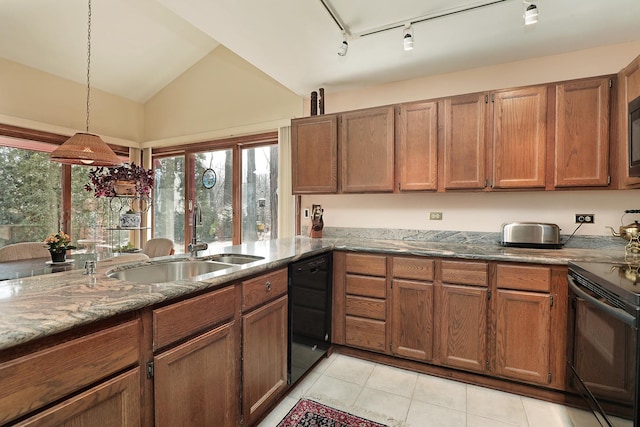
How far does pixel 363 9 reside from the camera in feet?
6.86

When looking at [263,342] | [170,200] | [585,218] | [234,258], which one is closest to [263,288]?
[263,342]

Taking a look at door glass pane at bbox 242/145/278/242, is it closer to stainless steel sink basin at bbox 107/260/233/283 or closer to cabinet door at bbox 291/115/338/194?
cabinet door at bbox 291/115/338/194

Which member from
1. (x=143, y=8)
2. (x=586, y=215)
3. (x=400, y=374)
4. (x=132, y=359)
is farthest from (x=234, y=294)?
(x=143, y=8)

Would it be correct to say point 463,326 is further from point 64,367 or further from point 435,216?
point 64,367

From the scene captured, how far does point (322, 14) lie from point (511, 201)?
7.32ft

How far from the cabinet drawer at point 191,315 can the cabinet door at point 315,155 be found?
5.88 feet

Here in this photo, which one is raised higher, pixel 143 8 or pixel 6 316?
pixel 143 8

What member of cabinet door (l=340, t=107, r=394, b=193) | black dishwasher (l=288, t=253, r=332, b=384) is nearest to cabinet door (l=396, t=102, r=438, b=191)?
cabinet door (l=340, t=107, r=394, b=193)

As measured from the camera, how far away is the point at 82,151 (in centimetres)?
238

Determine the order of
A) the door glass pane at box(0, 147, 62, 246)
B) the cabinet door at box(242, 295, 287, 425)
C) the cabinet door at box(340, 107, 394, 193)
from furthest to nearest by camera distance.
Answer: the door glass pane at box(0, 147, 62, 246) → the cabinet door at box(340, 107, 394, 193) → the cabinet door at box(242, 295, 287, 425)

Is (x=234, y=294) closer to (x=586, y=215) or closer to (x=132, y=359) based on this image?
(x=132, y=359)

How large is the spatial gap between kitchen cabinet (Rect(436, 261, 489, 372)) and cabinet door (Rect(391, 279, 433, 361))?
0.08m

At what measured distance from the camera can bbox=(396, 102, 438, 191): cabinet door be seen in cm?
265

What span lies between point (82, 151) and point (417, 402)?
3.12m
